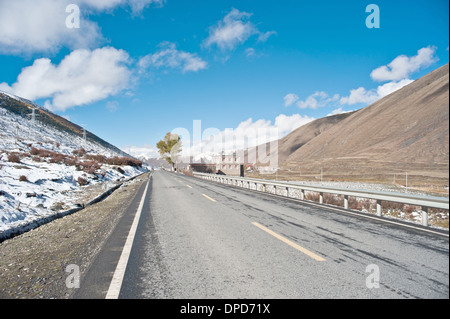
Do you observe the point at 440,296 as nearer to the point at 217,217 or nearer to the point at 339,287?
the point at 339,287

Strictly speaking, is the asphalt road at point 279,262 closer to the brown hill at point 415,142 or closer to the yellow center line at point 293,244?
the yellow center line at point 293,244

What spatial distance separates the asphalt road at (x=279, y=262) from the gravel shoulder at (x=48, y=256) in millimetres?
453

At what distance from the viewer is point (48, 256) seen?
4660mm

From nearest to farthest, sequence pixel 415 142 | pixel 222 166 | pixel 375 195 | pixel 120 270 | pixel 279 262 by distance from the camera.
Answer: pixel 415 142, pixel 120 270, pixel 279 262, pixel 375 195, pixel 222 166

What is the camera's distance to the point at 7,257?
476 centimetres

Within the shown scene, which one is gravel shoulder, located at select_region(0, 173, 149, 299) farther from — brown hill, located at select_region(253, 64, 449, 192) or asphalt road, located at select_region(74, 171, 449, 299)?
brown hill, located at select_region(253, 64, 449, 192)

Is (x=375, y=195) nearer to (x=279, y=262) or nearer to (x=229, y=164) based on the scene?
(x=279, y=262)

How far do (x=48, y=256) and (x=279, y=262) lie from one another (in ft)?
14.7

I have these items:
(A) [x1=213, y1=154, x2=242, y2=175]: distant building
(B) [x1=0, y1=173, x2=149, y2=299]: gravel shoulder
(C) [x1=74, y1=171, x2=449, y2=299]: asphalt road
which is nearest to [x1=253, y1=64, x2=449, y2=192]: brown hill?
(C) [x1=74, y1=171, x2=449, y2=299]: asphalt road

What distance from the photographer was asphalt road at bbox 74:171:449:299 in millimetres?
2840

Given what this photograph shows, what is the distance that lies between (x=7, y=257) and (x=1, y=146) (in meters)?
26.7

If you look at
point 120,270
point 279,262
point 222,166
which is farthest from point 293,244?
point 222,166

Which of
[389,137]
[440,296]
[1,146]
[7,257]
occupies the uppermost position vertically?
[1,146]
